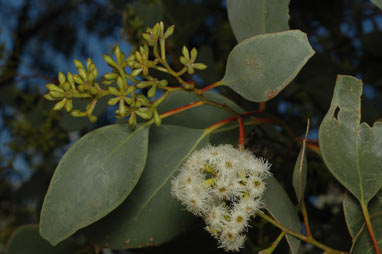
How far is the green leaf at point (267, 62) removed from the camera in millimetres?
768

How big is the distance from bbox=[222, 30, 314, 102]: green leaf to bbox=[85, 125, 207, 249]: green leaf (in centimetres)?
21

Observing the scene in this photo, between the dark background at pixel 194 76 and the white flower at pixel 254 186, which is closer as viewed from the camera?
the white flower at pixel 254 186

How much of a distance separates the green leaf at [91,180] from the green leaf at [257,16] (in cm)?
32

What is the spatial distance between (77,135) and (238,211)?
1.57 meters

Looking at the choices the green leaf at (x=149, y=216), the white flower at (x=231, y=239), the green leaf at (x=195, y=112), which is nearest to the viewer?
the white flower at (x=231, y=239)

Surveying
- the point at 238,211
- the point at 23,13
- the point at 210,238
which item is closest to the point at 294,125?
the point at 210,238

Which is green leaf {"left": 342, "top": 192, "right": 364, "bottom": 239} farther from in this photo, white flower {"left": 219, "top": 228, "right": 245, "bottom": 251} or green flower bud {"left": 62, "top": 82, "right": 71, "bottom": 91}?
green flower bud {"left": 62, "top": 82, "right": 71, "bottom": 91}

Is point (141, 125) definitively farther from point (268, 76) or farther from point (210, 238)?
point (210, 238)

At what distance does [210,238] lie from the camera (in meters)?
1.10

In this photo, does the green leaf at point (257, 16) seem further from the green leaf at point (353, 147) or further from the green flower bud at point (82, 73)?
the green flower bud at point (82, 73)

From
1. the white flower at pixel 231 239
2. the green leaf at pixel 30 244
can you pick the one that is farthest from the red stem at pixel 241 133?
the green leaf at pixel 30 244

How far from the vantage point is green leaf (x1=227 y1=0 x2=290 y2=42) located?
3.10 feet

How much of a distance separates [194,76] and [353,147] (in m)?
0.96

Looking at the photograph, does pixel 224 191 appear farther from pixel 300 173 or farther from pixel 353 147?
pixel 353 147
